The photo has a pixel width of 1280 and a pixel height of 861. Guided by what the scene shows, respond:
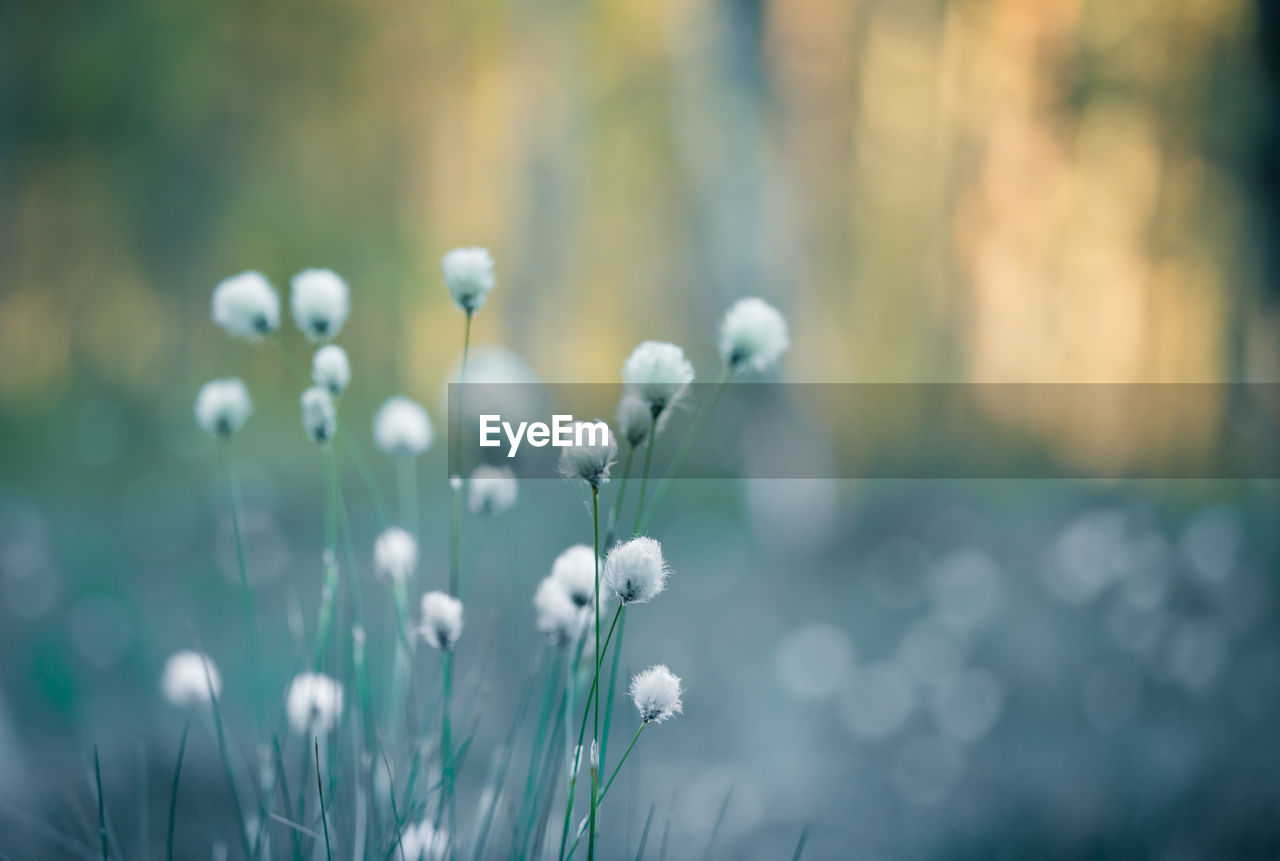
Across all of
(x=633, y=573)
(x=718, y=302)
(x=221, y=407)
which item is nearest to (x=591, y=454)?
(x=633, y=573)

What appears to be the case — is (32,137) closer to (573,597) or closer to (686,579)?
(686,579)

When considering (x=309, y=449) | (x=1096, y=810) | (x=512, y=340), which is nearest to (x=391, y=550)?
(x=1096, y=810)

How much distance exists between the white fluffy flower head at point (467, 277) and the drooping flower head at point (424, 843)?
63cm

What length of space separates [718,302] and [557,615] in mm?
4297

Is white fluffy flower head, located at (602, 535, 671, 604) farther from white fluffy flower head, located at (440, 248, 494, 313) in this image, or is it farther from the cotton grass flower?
the cotton grass flower

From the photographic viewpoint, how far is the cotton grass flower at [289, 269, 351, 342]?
1020 mm

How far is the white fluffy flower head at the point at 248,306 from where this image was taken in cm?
104

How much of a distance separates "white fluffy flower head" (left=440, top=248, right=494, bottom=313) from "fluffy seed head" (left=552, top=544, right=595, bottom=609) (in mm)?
321

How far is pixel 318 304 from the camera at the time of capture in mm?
1021

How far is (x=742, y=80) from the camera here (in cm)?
431

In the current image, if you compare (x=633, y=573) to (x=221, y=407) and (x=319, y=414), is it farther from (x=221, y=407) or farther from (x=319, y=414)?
(x=221, y=407)

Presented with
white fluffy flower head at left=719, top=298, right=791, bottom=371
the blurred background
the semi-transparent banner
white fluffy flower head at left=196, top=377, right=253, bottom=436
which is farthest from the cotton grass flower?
the semi-transparent banner

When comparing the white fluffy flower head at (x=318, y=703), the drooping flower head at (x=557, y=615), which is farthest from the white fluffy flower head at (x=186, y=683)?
the drooping flower head at (x=557, y=615)

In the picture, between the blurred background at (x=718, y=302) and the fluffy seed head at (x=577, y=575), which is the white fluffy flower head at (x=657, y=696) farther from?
the blurred background at (x=718, y=302)
